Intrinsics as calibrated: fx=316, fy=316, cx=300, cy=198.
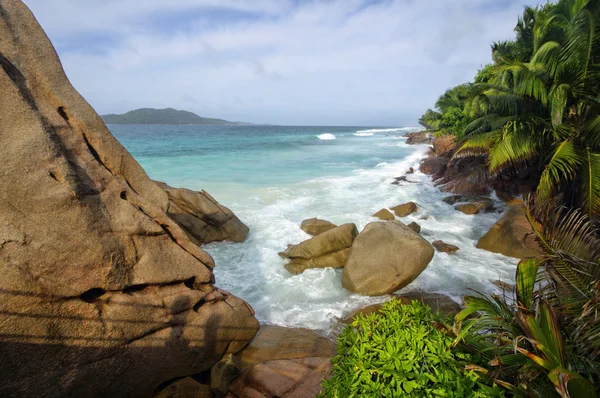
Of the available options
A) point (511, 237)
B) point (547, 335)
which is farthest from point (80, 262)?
point (511, 237)

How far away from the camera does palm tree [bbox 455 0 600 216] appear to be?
24.0 feet

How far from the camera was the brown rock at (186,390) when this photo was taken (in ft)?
16.8

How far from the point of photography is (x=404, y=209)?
50.2 feet

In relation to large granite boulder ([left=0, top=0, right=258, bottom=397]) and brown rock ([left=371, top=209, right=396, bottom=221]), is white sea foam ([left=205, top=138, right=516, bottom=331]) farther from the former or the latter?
large granite boulder ([left=0, top=0, right=258, bottom=397])

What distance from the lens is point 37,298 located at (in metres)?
4.24

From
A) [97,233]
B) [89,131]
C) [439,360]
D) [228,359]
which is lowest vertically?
[228,359]

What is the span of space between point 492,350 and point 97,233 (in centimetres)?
528

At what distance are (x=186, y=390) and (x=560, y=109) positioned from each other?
387 inches

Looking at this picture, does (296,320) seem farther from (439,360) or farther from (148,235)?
(439,360)

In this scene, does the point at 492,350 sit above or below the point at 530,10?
below

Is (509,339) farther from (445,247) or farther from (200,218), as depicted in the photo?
(200,218)

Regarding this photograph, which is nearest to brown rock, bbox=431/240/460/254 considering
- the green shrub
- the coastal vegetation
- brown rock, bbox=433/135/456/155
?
the coastal vegetation

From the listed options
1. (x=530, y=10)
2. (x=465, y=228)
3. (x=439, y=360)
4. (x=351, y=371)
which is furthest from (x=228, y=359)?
(x=530, y=10)

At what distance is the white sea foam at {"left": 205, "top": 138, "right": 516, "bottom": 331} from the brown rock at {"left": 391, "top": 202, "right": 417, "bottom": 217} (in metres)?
0.33
